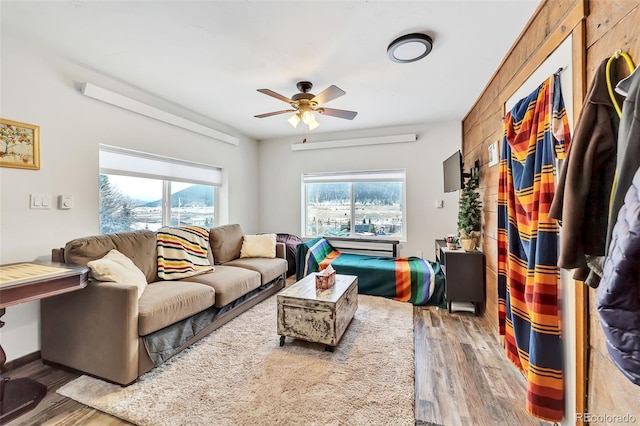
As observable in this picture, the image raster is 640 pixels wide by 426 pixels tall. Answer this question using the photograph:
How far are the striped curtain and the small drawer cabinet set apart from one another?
3.17ft

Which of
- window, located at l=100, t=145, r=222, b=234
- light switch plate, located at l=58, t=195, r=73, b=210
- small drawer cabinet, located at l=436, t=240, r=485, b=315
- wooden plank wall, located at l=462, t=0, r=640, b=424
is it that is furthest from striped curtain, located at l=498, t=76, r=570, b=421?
window, located at l=100, t=145, r=222, b=234

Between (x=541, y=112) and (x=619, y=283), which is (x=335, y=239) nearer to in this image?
(x=541, y=112)

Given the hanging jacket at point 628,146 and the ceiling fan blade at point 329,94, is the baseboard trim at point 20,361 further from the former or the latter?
the hanging jacket at point 628,146

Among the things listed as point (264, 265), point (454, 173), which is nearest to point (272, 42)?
point (264, 265)

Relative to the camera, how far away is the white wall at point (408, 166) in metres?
4.00

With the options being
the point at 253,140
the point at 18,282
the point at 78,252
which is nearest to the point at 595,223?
the point at 18,282

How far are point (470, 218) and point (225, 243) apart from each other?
293cm

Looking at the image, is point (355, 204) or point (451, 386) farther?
point (355, 204)

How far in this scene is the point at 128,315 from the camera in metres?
1.67

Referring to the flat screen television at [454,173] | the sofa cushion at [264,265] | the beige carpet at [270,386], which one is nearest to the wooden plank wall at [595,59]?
the flat screen television at [454,173]

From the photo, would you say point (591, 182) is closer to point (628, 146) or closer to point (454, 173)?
point (628, 146)

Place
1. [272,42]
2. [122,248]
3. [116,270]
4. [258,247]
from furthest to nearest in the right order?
[258,247], [122,248], [272,42], [116,270]

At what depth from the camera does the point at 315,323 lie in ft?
6.75

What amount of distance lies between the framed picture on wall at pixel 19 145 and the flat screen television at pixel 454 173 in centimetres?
390
